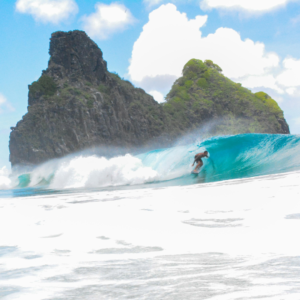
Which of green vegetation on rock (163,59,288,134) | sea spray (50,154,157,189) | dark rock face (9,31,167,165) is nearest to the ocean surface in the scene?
sea spray (50,154,157,189)

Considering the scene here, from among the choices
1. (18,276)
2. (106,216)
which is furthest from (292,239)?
(106,216)

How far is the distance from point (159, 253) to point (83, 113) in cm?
5183

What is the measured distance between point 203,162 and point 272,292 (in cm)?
1284

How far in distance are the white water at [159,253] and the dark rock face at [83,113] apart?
1844 inches

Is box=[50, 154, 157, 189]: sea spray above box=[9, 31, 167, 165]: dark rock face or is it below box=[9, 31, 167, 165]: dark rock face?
below

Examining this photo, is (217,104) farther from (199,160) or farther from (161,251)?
(161,251)

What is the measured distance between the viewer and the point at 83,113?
52500mm

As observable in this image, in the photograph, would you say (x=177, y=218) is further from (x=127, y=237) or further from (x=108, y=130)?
(x=108, y=130)

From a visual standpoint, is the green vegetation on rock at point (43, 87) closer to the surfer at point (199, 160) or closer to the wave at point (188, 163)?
the wave at point (188, 163)

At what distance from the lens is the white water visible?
1.65 m

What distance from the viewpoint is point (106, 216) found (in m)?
4.57

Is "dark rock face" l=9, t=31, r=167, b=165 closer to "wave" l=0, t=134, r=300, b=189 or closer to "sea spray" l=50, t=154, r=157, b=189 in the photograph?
"sea spray" l=50, t=154, r=157, b=189

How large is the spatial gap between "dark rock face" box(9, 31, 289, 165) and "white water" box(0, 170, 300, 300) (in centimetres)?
4683

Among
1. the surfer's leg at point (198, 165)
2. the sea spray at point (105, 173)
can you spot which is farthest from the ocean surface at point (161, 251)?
the sea spray at point (105, 173)
